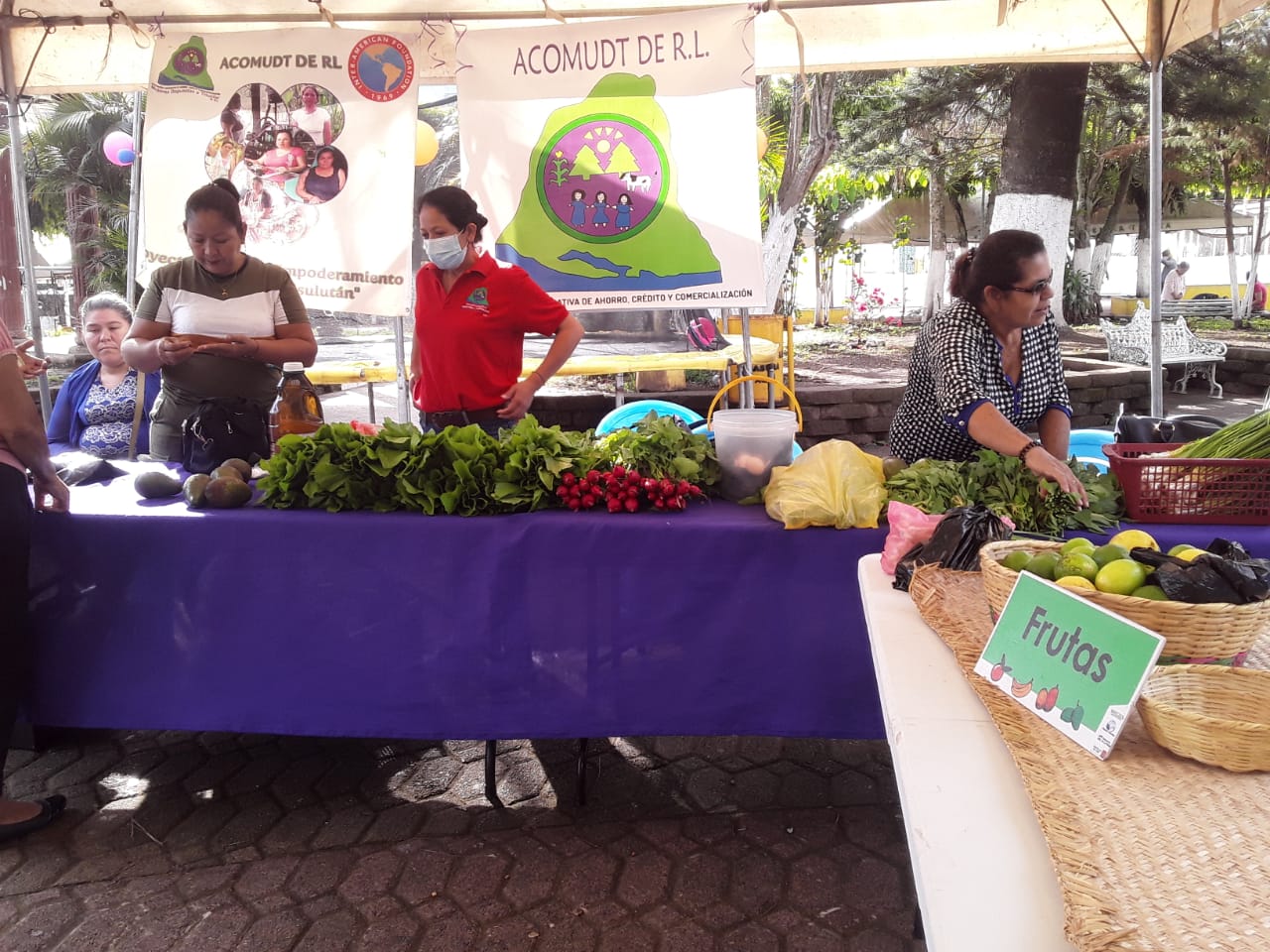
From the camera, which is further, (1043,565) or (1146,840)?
(1043,565)

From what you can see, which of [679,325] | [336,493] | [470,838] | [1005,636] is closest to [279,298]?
[336,493]

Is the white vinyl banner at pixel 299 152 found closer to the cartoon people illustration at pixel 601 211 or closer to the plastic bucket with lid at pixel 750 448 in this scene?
the cartoon people illustration at pixel 601 211

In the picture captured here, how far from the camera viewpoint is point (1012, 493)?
2418mm

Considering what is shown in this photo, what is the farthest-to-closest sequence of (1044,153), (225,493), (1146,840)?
1. (1044,153)
2. (225,493)
3. (1146,840)

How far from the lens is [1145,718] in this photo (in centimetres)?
120

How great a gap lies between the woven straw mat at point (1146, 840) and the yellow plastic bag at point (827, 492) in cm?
114

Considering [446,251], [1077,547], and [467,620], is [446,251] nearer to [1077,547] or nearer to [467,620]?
[467,620]

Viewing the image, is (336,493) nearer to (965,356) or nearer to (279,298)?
(279,298)

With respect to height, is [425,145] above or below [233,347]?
above

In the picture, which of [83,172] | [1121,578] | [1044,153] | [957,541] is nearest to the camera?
[1121,578]

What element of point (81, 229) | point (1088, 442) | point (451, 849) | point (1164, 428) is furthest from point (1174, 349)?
point (81, 229)

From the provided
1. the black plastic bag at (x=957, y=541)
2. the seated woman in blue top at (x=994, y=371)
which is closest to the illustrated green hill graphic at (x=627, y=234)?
the seated woman in blue top at (x=994, y=371)

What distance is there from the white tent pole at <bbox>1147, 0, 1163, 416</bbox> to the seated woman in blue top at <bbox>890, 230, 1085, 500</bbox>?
73.0 inches

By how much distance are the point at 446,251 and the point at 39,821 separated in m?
2.07
